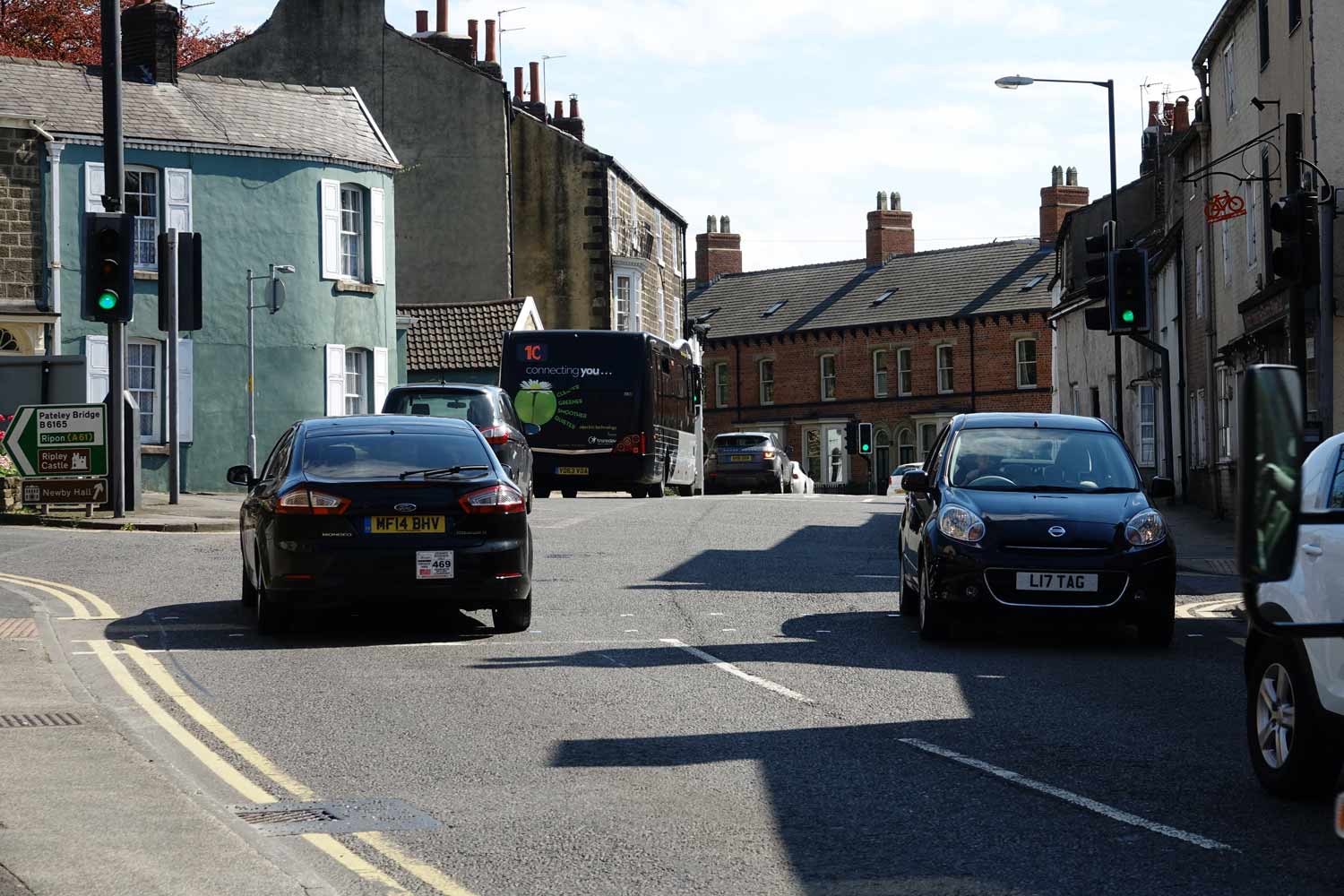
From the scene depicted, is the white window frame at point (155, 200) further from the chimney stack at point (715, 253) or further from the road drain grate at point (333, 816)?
the chimney stack at point (715, 253)

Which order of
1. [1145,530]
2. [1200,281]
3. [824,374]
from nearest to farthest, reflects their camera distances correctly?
1. [1145,530]
2. [1200,281]
3. [824,374]

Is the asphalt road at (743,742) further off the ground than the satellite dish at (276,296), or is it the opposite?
the satellite dish at (276,296)

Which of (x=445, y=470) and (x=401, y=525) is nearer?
(x=401, y=525)

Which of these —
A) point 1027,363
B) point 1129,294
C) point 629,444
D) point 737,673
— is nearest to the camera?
point 737,673

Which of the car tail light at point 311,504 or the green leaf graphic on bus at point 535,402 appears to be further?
the green leaf graphic on bus at point 535,402

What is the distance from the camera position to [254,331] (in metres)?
36.2

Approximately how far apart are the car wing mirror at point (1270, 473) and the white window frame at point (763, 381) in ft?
265

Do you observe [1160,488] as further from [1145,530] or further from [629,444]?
[629,444]

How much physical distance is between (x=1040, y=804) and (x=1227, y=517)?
81.6ft

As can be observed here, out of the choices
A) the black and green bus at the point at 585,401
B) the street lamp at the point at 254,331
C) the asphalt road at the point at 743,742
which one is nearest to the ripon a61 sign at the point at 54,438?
the asphalt road at the point at 743,742

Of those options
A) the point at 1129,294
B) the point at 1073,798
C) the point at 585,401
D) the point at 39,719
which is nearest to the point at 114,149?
the point at 1129,294

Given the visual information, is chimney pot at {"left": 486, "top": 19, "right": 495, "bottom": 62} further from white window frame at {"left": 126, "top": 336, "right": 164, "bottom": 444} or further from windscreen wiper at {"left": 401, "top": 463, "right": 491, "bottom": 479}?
windscreen wiper at {"left": 401, "top": 463, "right": 491, "bottom": 479}

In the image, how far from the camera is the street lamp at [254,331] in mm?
34281

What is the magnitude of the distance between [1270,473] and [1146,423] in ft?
145
